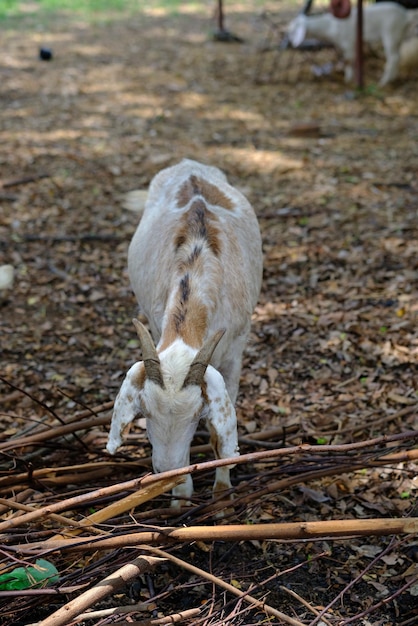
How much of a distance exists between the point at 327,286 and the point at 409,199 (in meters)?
2.03

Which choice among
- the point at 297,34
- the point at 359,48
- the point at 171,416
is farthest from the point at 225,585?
the point at 297,34

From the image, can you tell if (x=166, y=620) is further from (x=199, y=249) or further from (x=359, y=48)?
(x=359, y=48)

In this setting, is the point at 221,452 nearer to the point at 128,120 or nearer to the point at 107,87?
the point at 128,120

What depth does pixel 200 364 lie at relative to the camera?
3.31 m

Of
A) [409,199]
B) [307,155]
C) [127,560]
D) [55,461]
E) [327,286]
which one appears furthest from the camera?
[307,155]

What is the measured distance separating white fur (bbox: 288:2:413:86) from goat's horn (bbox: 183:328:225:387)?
9958mm

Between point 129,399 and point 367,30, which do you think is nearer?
point 129,399

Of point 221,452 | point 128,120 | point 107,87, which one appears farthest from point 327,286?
point 107,87

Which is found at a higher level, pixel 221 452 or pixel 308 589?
pixel 221 452

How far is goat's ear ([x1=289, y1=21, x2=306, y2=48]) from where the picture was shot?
12086 mm

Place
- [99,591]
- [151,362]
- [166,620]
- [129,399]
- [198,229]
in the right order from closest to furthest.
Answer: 1. [99,591]
2. [166,620]
3. [151,362]
4. [129,399]
5. [198,229]

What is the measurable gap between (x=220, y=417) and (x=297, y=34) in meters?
10.2

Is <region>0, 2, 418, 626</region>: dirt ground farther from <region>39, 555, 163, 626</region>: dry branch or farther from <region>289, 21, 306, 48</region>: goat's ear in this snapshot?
<region>289, 21, 306, 48</region>: goat's ear

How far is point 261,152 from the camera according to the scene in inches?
369
